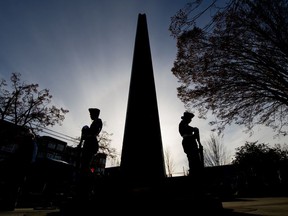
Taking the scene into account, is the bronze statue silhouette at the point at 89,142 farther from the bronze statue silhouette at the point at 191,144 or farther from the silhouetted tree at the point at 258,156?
the silhouetted tree at the point at 258,156

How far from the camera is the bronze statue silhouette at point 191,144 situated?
11.2 ft

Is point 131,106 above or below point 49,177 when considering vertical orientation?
above

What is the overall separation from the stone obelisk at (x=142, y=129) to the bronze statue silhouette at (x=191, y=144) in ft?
1.87

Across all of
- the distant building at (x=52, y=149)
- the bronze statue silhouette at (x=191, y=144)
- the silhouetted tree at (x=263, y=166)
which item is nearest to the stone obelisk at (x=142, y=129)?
the bronze statue silhouette at (x=191, y=144)

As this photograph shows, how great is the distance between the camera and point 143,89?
4.33m

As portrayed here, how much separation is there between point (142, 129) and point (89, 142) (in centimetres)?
121

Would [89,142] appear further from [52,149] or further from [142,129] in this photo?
[52,149]

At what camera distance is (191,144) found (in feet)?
11.8

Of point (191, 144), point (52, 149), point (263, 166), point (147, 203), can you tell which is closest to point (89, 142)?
point (147, 203)

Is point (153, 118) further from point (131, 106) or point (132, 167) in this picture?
point (132, 167)

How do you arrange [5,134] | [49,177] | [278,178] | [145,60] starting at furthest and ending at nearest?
[278,178]
[5,134]
[49,177]
[145,60]

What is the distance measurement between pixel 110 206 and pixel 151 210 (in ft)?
2.28

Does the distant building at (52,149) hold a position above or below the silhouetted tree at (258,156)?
above

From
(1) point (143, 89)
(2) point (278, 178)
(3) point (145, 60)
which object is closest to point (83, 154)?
(1) point (143, 89)
